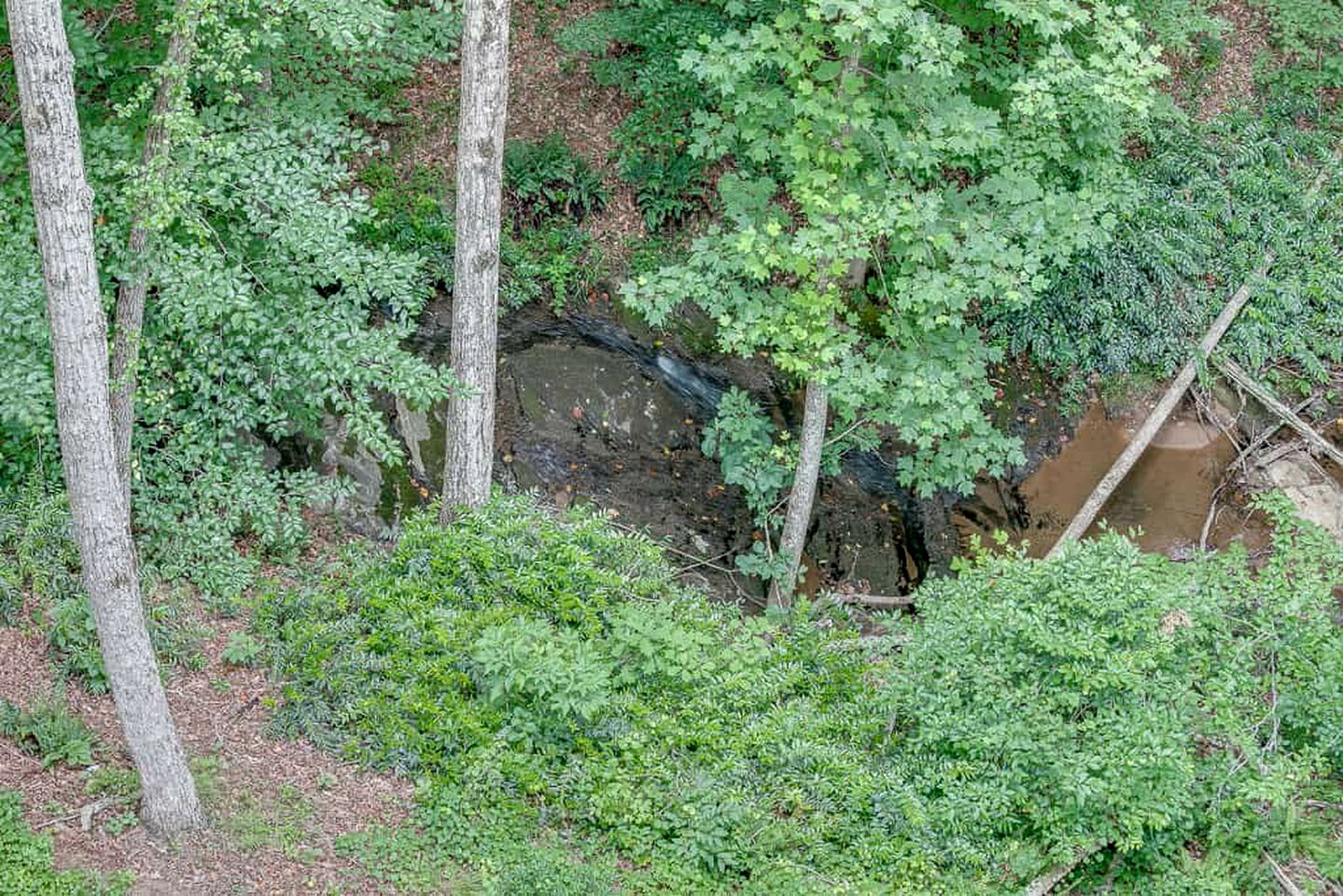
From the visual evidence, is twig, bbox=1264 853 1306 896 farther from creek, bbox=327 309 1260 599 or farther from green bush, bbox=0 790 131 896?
green bush, bbox=0 790 131 896

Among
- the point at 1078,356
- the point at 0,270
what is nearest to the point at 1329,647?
the point at 1078,356

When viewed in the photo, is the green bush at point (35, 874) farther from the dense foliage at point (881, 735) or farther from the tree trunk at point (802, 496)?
the tree trunk at point (802, 496)

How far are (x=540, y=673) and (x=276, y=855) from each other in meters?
1.81

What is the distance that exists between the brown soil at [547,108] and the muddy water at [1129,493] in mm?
4944

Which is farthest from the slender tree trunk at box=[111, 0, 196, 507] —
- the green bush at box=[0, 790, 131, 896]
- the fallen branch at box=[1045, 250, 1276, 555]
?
the fallen branch at box=[1045, 250, 1276, 555]

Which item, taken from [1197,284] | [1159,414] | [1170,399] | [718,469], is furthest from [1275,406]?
[718,469]

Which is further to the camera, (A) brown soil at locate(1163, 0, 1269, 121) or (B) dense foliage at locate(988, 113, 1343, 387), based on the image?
(A) brown soil at locate(1163, 0, 1269, 121)

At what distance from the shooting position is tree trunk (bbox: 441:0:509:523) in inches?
336

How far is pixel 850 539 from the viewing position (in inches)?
468

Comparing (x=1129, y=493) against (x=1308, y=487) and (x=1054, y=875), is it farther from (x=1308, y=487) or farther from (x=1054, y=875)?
(x=1054, y=875)

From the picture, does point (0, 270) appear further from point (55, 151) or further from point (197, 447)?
point (55, 151)

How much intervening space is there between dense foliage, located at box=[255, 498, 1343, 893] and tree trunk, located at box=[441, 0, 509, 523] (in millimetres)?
1610

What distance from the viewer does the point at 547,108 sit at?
13195 millimetres

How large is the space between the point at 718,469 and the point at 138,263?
589 cm
